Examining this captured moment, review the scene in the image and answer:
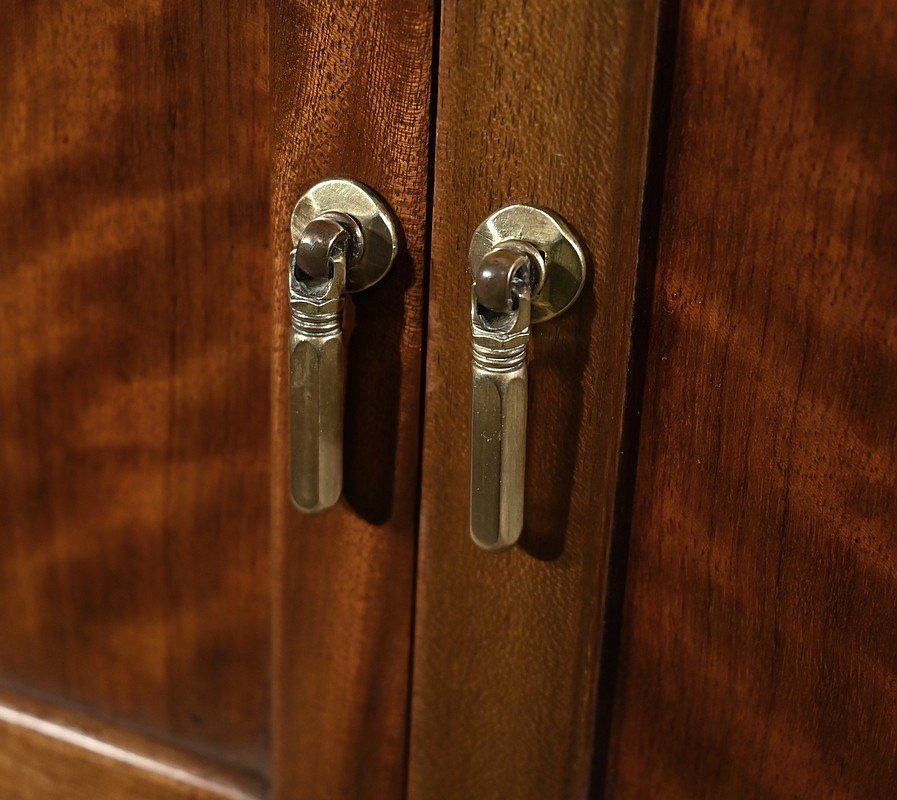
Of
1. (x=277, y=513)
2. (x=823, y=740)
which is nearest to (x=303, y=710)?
(x=277, y=513)

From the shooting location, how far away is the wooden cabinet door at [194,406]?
38 cm

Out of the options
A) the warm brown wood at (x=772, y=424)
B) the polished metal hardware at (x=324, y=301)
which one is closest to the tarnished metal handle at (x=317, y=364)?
the polished metal hardware at (x=324, y=301)

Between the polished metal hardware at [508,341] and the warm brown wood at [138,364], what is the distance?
12 cm

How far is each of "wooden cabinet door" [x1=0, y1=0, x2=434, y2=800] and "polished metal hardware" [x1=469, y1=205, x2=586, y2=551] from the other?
0.05 m

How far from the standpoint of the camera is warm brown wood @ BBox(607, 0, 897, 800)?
1.03 feet

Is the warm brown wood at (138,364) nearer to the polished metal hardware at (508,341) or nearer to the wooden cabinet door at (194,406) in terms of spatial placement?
the wooden cabinet door at (194,406)

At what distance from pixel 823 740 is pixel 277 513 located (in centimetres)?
23

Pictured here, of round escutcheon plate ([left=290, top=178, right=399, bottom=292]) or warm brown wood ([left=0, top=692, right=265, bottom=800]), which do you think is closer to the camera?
round escutcheon plate ([left=290, top=178, right=399, bottom=292])

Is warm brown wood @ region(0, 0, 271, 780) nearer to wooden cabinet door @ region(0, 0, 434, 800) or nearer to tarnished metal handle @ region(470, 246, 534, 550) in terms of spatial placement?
wooden cabinet door @ region(0, 0, 434, 800)

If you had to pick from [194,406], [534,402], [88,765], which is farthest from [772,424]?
[88,765]

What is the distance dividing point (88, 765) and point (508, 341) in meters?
0.35

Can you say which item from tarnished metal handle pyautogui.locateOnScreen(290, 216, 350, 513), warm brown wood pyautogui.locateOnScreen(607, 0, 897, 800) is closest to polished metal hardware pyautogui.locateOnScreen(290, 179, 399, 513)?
tarnished metal handle pyautogui.locateOnScreen(290, 216, 350, 513)

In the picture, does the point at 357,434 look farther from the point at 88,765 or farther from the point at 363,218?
the point at 88,765

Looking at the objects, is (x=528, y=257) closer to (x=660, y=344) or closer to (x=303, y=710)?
(x=660, y=344)
